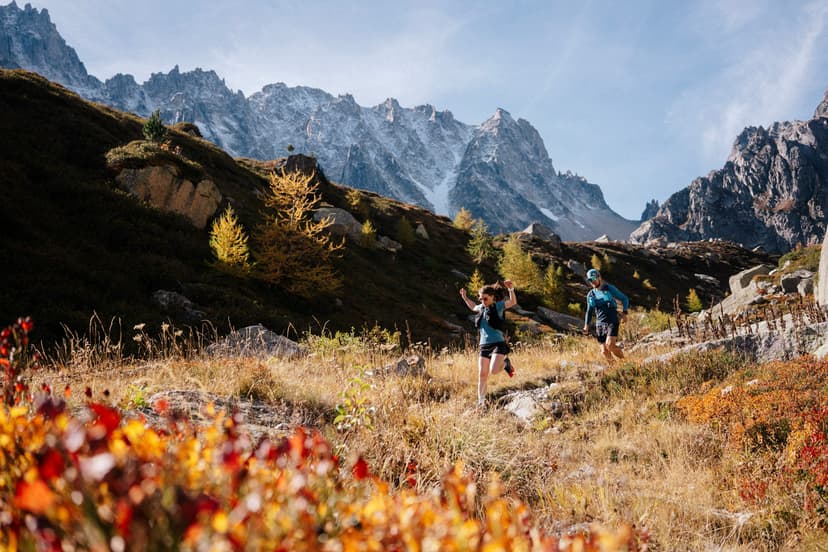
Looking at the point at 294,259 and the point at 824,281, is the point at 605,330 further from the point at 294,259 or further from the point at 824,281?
the point at 294,259

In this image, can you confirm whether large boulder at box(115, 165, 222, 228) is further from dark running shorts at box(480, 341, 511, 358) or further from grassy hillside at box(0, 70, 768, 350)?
dark running shorts at box(480, 341, 511, 358)

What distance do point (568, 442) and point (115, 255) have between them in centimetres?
1941

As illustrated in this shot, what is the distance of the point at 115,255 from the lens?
1866cm

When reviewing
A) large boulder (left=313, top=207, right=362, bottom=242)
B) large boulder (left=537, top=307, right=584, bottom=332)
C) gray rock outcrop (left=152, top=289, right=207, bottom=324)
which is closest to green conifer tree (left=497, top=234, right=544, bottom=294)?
large boulder (left=537, top=307, right=584, bottom=332)

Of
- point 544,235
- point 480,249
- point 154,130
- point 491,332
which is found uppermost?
point 544,235

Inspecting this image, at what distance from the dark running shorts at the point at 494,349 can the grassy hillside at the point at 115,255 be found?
3.89 m

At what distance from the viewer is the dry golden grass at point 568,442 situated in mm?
3629

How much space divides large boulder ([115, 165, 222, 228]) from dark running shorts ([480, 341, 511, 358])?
2331 cm

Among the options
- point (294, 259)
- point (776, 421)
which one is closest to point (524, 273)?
point (294, 259)

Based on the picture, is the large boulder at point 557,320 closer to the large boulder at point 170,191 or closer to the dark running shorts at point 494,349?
the large boulder at point 170,191

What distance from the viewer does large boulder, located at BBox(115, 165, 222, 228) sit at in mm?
24844

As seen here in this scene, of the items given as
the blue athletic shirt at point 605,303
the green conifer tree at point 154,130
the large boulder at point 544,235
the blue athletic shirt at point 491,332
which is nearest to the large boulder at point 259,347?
the blue athletic shirt at point 491,332

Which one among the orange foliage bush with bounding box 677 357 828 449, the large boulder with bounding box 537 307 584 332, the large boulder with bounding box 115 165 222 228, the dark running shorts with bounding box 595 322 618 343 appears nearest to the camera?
the orange foliage bush with bounding box 677 357 828 449

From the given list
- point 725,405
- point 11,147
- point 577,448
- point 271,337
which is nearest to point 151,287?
point 271,337
